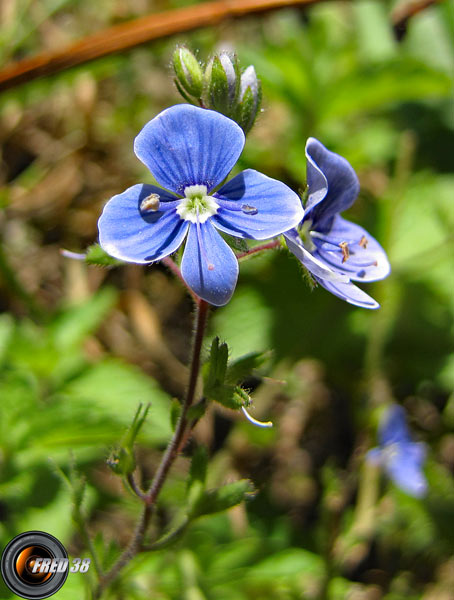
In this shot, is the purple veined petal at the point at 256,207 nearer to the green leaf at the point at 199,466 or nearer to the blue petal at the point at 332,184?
the blue petal at the point at 332,184

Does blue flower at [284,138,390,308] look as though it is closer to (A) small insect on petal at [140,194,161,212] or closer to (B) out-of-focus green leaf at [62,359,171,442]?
(A) small insect on petal at [140,194,161,212]

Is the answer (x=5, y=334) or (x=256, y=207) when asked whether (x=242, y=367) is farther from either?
(x=5, y=334)

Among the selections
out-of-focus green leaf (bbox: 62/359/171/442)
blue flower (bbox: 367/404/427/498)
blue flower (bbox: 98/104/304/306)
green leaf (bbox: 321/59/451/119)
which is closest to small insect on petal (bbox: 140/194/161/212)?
blue flower (bbox: 98/104/304/306)

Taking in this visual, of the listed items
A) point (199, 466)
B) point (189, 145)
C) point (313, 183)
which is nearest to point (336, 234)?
point (313, 183)

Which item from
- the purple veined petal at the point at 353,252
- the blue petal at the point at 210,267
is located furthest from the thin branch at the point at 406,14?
the blue petal at the point at 210,267

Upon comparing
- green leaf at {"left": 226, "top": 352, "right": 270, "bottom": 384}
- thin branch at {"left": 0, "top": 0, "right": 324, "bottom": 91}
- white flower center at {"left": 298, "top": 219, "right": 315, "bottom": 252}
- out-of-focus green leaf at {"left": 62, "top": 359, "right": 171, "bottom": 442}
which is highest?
thin branch at {"left": 0, "top": 0, "right": 324, "bottom": 91}

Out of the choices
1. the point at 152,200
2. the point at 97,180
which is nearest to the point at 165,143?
the point at 152,200

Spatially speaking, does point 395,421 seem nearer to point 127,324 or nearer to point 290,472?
point 290,472
